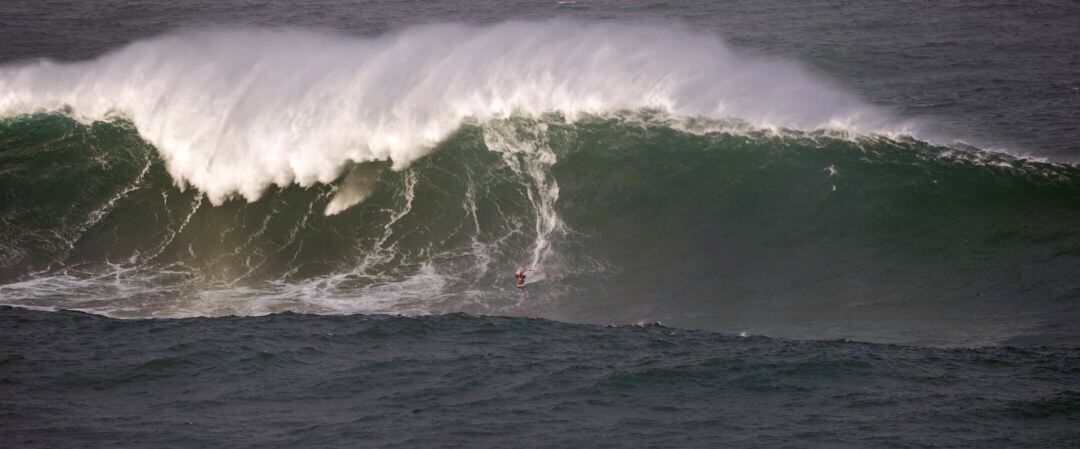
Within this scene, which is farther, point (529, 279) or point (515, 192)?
point (515, 192)

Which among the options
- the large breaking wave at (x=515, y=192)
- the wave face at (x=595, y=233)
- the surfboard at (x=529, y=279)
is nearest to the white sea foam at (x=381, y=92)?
the large breaking wave at (x=515, y=192)

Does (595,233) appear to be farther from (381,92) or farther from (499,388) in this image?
(499,388)

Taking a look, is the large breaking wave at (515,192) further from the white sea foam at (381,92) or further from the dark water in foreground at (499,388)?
the dark water in foreground at (499,388)

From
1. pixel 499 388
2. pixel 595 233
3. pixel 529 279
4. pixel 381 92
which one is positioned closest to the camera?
pixel 499 388

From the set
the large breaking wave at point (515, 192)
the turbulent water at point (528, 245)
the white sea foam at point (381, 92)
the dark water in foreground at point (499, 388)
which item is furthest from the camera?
the white sea foam at point (381, 92)

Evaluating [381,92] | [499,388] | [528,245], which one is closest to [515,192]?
[528,245]

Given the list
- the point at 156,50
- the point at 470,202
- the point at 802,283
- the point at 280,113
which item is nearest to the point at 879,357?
the point at 802,283
